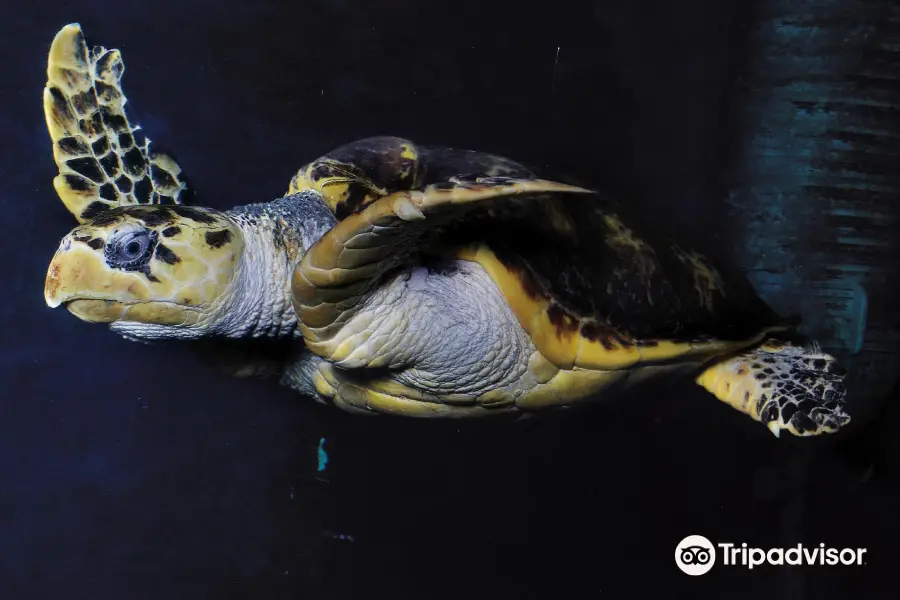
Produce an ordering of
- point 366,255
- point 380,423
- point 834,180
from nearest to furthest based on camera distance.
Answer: point 366,255
point 834,180
point 380,423

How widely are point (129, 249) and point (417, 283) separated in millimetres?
556

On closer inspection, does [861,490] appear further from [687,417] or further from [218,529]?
[218,529]

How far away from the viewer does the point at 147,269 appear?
102cm

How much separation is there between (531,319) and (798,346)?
105cm

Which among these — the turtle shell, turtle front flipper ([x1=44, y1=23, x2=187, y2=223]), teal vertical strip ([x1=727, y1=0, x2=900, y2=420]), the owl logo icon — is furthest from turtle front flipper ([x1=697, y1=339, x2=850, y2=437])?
turtle front flipper ([x1=44, y1=23, x2=187, y2=223])

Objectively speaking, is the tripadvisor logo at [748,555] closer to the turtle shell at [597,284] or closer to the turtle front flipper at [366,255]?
the turtle shell at [597,284]

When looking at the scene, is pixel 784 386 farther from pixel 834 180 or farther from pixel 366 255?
pixel 366 255

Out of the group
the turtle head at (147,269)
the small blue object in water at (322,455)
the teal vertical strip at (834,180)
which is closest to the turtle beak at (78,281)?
the turtle head at (147,269)

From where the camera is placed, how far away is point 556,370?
1.28m

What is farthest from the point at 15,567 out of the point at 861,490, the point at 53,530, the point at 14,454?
the point at 861,490

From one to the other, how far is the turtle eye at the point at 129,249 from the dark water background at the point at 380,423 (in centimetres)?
106

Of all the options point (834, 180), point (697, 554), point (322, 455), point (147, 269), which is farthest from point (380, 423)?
point (834, 180)

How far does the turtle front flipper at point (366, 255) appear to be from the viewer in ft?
2.58

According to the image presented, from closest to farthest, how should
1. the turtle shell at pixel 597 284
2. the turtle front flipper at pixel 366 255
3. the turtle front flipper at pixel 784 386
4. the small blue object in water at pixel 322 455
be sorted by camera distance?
the turtle front flipper at pixel 366 255 < the turtle shell at pixel 597 284 < the turtle front flipper at pixel 784 386 < the small blue object in water at pixel 322 455
